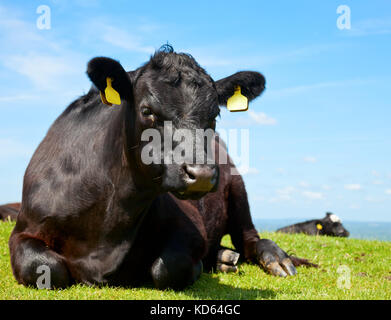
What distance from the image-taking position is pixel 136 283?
6.00 metres

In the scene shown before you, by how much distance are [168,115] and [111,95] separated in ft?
2.61

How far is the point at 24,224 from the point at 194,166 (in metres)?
2.69

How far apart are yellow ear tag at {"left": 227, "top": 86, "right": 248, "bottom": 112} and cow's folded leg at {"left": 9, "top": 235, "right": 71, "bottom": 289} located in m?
2.84

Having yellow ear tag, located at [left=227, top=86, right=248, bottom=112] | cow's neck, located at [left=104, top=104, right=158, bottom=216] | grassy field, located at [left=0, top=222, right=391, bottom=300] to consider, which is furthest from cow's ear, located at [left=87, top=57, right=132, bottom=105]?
grassy field, located at [left=0, top=222, right=391, bottom=300]

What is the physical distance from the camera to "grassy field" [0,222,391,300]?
5359 mm

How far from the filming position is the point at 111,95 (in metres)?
5.44

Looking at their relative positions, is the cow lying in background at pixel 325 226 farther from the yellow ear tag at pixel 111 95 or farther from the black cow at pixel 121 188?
the yellow ear tag at pixel 111 95

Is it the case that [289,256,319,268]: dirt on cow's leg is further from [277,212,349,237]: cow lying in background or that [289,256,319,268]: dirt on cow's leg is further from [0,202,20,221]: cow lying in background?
[277,212,349,237]: cow lying in background

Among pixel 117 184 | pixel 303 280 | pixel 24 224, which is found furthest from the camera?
pixel 303 280

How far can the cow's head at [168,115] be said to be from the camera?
4.77 m

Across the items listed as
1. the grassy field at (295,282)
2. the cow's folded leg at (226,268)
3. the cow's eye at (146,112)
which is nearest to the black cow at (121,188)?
the cow's eye at (146,112)

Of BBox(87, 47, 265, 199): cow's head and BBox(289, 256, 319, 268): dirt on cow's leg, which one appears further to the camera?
BBox(289, 256, 319, 268): dirt on cow's leg
